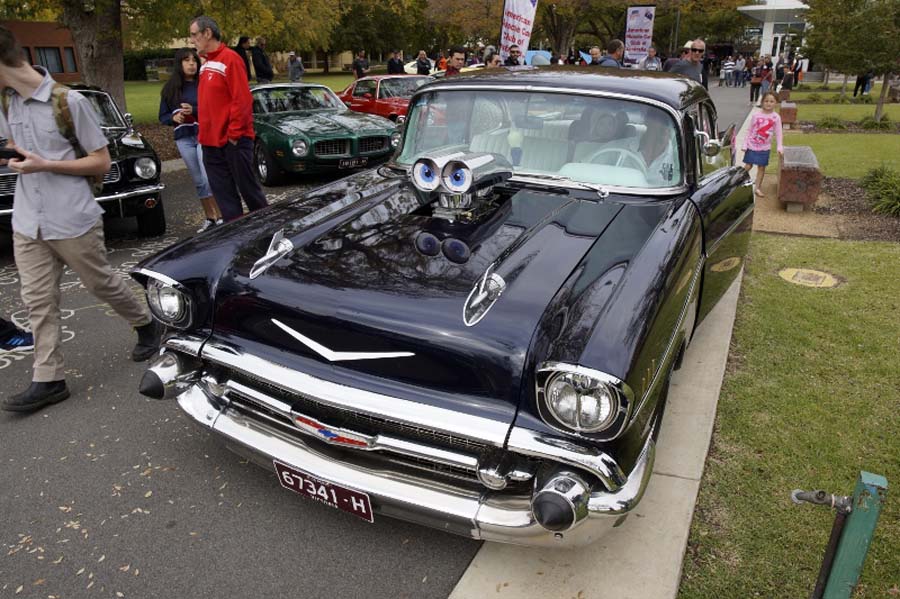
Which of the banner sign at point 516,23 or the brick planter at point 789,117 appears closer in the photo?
the banner sign at point 516,23

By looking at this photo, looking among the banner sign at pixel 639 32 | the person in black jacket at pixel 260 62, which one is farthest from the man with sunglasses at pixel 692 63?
the person in black jacket at pixel 260 62

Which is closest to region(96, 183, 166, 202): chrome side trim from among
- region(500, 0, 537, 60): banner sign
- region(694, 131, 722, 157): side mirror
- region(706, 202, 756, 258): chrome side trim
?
region(694, 131, 722, 157): side mirror

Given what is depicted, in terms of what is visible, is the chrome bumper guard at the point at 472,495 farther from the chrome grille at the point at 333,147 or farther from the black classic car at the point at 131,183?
the chrome grille at the point at 333,147

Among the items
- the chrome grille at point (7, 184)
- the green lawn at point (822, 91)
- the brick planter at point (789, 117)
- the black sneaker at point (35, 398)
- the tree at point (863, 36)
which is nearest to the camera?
the black sneaker at point (35, 398)

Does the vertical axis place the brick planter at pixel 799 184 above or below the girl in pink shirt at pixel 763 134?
below

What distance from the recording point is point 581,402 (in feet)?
6.77

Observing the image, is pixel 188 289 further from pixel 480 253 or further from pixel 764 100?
pixel 764 100

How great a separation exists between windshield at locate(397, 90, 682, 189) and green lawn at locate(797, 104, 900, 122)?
657 inches

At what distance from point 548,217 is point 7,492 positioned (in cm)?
270

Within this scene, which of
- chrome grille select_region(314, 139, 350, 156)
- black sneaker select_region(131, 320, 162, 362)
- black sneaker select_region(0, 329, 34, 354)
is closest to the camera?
black sneaker select_region(0, 329, 34, 354)

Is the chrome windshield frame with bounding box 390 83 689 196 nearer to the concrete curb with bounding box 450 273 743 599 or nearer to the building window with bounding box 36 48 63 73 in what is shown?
the concrete curb with bounding box 450 273 743 599

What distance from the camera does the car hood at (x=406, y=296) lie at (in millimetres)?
2219

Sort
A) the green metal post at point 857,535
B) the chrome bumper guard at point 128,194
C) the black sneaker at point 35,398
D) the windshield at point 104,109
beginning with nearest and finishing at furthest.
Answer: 1. the green metal post at point 857,535
2. the black sneaker at point 35,398
3. the chrome bumper guard at point 128,194
4. the windshield at point 104,109

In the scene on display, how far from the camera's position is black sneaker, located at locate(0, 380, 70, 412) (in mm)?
3520
